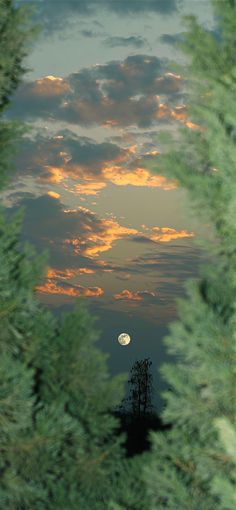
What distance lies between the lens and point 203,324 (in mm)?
4422

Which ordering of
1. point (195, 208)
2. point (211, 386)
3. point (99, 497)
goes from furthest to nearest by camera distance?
point (99, 497) → point (195, 208) → point (211, 386)

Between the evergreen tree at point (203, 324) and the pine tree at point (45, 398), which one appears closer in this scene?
the evergreen tree at point (203, 324)

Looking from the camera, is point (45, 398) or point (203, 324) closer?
point (203, 324)

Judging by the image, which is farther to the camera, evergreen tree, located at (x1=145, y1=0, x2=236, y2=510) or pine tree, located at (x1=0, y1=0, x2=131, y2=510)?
pine tree, located at (x1=0, y1=0, x2=131, y2=510)

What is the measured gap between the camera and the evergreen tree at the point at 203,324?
14.3 ft

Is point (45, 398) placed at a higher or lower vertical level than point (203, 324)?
lower

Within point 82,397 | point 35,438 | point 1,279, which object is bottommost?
point 35,438

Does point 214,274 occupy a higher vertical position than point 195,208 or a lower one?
lower

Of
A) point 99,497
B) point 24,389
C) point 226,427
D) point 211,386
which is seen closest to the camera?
point 226,427

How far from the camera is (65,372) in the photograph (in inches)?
272

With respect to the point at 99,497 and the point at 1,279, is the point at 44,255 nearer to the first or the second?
the point at 1,279

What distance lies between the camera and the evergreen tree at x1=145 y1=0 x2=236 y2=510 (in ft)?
14.3

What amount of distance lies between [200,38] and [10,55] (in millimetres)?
3012

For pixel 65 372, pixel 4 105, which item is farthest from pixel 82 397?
pixel 4 105
